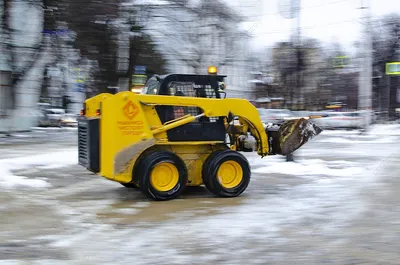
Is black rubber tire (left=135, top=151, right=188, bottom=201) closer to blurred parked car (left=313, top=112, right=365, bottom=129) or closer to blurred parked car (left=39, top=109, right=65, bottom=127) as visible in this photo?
blurred parked car (left=313, top=112, right=365, bottom=129)

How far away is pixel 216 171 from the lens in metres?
9.24

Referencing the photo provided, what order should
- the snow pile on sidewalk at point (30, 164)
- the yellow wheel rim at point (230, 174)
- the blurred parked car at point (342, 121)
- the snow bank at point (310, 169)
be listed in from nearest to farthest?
the yellow wheel rim at point (230, 174)
the snow pile on sidewalk at point (30, 164)
the snow bank at point (310, 169)
the blurred parked car at point (342, 121)

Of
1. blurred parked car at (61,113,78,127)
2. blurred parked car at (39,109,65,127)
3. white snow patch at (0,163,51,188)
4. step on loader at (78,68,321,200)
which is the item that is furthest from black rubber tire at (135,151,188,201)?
blurred parked car at (61,113,78,127)

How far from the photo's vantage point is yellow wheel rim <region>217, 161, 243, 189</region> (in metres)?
9.43

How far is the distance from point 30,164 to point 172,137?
6369mm

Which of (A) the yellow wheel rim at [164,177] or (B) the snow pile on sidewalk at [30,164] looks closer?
(A) the yellow wheel rim at [164,177]

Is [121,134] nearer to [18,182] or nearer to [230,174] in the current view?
[230,174]

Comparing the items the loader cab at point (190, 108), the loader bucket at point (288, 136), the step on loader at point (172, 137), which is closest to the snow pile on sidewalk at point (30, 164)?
the step on loader at point (172, 137)

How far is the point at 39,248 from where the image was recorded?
613 cm

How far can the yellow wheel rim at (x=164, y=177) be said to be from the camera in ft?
29.5

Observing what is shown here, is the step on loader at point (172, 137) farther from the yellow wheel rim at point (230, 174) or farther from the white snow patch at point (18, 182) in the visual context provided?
the white snow patch at point (18, 182)

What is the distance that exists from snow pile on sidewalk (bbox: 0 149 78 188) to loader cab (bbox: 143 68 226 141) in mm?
3446

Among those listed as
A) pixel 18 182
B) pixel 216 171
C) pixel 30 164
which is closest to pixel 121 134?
pixel 216 171

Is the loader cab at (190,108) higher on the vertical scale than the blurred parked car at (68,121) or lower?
higher
